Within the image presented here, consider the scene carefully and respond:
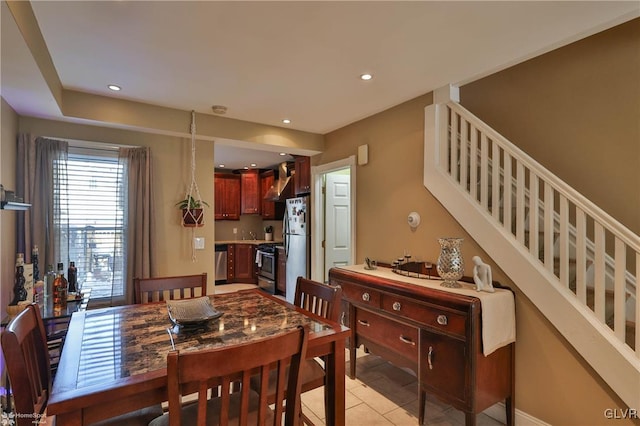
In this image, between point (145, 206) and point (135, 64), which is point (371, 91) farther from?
point (145, 206)

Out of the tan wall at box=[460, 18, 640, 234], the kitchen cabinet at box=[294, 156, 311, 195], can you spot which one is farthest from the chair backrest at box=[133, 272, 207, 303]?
the tan wall at box=[460, 18, 640, 234]

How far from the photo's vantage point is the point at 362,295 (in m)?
2.71

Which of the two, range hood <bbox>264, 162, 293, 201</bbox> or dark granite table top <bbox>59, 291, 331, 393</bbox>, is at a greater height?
range hood <bbox>264, 162, 293, 201</bbox>

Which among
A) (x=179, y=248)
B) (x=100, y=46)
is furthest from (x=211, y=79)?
(x=179, y=248)

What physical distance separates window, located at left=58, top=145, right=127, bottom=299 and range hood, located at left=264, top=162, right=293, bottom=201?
2.93m

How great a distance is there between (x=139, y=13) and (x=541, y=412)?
3382 millimetres

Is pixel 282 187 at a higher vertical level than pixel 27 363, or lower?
higher

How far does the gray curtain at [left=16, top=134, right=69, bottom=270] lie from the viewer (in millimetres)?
2613

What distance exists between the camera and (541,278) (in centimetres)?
203

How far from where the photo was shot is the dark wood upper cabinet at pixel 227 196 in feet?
22.5

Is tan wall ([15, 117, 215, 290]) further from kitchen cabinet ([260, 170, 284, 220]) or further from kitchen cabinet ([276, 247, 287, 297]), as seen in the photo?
kitchen cabinet ([260, 170, 284, 220])

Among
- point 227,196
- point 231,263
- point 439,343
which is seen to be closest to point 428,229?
point 439,343

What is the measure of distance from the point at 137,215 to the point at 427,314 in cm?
278

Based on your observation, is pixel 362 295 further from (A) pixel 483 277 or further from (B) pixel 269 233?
(B) pixel 269 233
